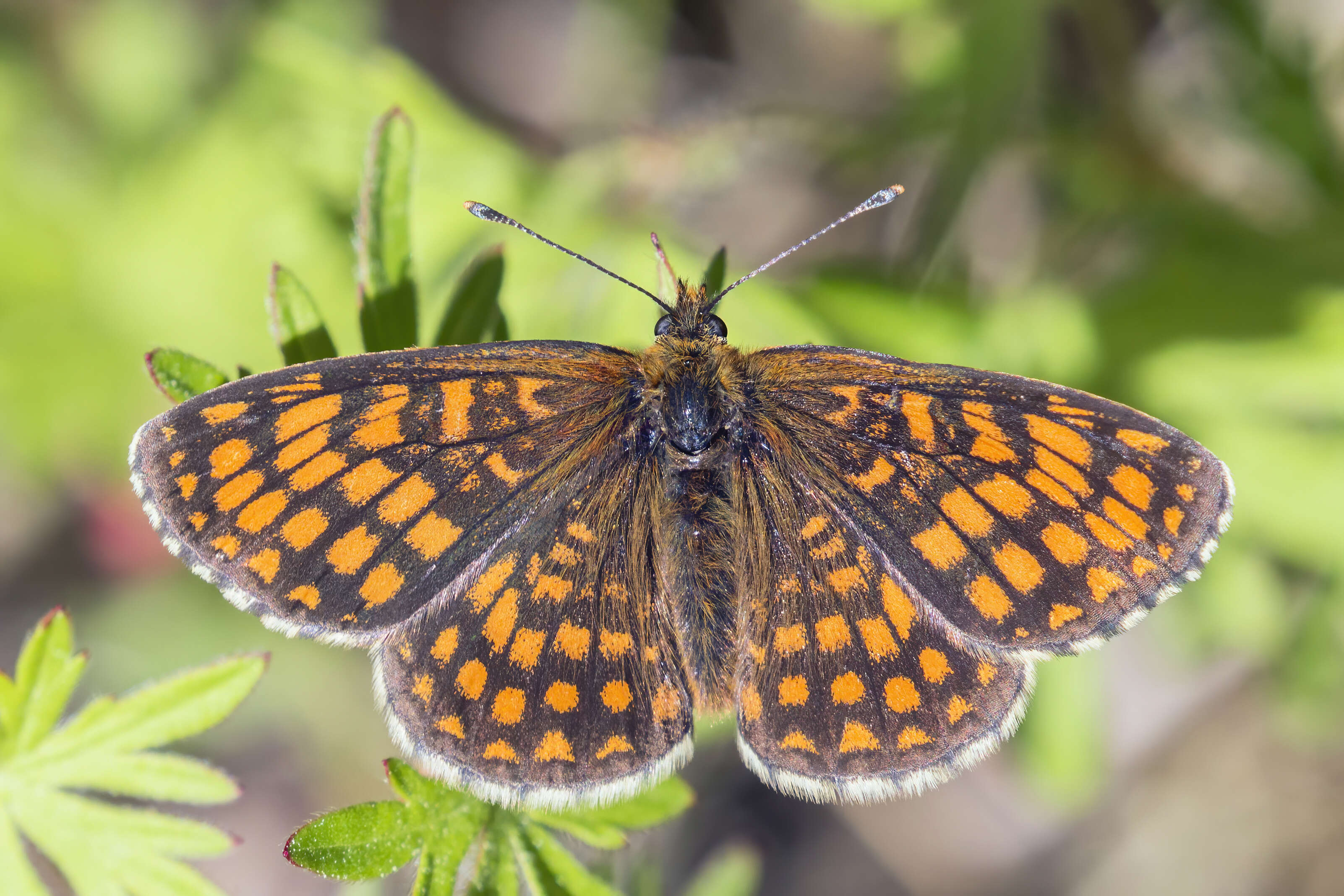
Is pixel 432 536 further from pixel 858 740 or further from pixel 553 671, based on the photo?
pixel 858 740

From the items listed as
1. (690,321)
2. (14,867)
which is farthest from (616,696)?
(14,867)

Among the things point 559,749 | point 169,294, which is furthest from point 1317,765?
point 169,294

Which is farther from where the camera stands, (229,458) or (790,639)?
(790,639)

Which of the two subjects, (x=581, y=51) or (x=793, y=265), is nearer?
(x=793, y=265)

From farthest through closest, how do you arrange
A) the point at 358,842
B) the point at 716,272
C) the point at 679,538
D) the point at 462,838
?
the point at 679,538, the point at 716,272, the point at 462,838, the point at 358,842

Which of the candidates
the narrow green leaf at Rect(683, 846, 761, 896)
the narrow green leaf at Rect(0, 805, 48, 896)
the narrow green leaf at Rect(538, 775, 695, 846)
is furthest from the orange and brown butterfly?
the narrow green leaf at Rect(683, 846, 761, 896)

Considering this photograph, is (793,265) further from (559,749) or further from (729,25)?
(559,749)

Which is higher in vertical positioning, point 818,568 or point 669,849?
point 818,568

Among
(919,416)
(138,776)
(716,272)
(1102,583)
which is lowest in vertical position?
(138,776)
